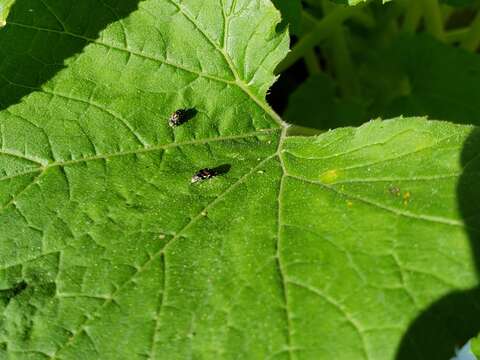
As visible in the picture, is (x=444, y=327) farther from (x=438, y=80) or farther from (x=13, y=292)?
(x=438, y=80)

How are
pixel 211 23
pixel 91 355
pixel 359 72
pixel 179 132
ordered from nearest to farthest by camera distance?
pixel 91 355 < pixel 179 132 < pixel 211 23 < pixel 359 72

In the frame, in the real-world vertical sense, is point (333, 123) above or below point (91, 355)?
below

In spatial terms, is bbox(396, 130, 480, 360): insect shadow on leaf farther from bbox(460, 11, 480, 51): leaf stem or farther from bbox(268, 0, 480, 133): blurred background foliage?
bbox(460, 11, 480, 51): leaf stem

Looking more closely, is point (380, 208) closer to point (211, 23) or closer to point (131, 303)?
point (131, 303)

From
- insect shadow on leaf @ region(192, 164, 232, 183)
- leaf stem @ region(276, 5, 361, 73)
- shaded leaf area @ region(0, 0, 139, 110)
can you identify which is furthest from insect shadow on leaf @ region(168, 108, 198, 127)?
leaf stem @ region(276, 5, 361, 73)

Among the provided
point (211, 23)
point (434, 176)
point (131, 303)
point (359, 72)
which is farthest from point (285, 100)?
→ point (131, 303)

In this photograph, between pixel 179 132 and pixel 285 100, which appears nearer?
pixel 179 132

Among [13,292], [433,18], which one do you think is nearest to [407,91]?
[433,18]

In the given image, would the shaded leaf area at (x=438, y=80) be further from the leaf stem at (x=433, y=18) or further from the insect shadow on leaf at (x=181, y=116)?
the insect shadow on leaf at (x=181, y=116)

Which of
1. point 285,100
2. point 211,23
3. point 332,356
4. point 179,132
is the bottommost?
point 285,100
